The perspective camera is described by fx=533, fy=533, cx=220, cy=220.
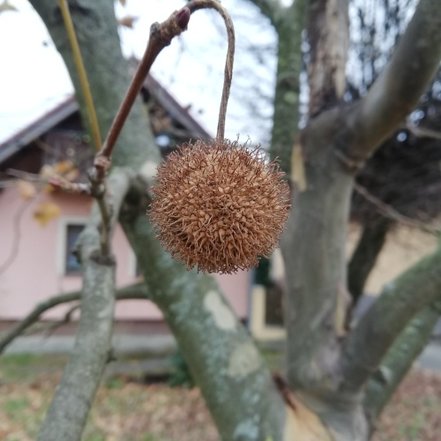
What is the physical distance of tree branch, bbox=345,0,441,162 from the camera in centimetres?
171

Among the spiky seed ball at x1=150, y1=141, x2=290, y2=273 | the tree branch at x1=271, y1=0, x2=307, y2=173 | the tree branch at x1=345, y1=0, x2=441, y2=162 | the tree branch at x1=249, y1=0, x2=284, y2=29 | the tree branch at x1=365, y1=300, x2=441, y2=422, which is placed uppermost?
the tree branch at x1=249, y1=0, x2=284, y2=29

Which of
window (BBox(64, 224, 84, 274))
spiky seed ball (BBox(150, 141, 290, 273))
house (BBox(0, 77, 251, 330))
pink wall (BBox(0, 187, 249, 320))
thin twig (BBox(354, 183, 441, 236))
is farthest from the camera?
window (BBox(64, 224, 84, 274))

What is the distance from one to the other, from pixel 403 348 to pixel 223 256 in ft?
7.09

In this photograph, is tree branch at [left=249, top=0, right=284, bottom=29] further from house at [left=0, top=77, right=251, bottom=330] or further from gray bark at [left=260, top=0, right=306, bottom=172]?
house at [left=0, top=77, right=251, bottom=330]

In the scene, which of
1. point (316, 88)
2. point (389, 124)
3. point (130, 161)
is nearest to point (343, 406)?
point (389, 124)

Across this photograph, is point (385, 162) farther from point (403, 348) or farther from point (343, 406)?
point (343, 406)

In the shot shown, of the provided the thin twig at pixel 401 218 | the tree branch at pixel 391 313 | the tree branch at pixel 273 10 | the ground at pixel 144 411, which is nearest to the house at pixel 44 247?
the ground at pixel 144 411

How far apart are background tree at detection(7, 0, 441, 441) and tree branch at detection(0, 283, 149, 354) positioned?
0.64 feet

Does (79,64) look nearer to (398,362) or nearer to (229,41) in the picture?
(229,41)

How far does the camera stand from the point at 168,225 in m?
0.92

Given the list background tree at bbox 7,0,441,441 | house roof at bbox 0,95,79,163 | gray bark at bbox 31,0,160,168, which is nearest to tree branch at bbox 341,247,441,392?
background tree at bbox 7,0,441,441

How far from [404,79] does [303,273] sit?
1106mm

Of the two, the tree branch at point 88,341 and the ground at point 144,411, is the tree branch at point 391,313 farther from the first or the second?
the ground at point 144,411

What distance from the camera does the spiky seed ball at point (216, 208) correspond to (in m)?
0.89
